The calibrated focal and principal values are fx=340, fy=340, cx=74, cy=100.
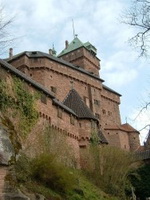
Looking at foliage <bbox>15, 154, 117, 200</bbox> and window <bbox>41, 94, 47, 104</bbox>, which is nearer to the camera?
foliage <bbox>15, 154, 117, 200</bbox>

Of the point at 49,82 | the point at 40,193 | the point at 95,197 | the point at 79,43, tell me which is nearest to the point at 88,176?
the point at 95,197

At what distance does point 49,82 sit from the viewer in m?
38.8

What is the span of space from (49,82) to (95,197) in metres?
22.9

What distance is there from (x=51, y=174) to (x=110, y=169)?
9602 mm

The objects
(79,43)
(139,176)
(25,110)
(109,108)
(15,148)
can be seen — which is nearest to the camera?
(15,148)

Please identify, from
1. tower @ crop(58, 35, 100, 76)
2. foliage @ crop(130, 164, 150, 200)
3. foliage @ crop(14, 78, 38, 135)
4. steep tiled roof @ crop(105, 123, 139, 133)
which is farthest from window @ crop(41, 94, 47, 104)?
tower @ crop(58, 35, 100, 76)

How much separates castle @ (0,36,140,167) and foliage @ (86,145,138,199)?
8.82 feet

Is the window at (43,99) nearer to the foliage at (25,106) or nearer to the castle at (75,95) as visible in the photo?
the castle at (75,95)

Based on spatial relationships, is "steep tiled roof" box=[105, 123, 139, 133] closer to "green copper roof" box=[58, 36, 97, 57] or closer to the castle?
the castle

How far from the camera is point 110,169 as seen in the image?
2266cm

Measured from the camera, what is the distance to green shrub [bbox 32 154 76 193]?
13703 mm

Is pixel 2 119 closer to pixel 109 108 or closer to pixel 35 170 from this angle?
pixel 35 170

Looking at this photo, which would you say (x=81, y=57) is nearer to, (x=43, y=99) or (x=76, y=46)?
(x=76, y=46)


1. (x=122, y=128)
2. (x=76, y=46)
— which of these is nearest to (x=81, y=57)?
(x=76, y=46)
